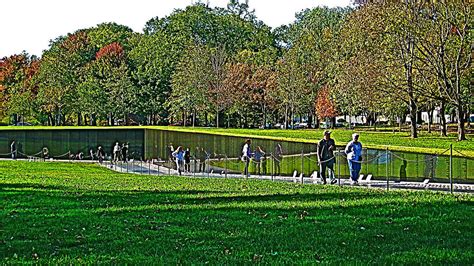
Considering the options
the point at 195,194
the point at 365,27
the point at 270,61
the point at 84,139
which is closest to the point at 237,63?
the point at 270,61

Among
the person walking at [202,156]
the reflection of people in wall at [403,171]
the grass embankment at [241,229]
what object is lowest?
the person walking at [202,156]

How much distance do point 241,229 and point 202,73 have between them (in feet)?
→ 268

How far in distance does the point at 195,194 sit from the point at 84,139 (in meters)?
65.7

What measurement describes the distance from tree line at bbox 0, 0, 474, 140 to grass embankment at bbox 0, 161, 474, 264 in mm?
39897

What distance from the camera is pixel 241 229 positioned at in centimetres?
1069

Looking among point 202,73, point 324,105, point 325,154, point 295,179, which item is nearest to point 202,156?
point 295,179

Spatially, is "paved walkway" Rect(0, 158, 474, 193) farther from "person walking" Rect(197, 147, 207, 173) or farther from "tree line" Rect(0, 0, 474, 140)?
"tree line" Rect(0, 0, 474, 140)

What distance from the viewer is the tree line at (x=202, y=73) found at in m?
76.2

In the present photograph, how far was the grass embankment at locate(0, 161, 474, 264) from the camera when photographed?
8.54 meters

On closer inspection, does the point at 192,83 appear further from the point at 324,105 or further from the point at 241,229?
the point at 241,229

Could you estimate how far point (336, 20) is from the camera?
93875 millimetres

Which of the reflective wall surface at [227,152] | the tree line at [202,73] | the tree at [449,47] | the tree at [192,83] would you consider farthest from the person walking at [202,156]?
the tree at [192,83]

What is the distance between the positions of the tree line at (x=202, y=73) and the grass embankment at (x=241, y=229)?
3990 centimetres

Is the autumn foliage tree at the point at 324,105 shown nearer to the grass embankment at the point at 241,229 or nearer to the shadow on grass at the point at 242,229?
the grass embankment at the point at 241,229
